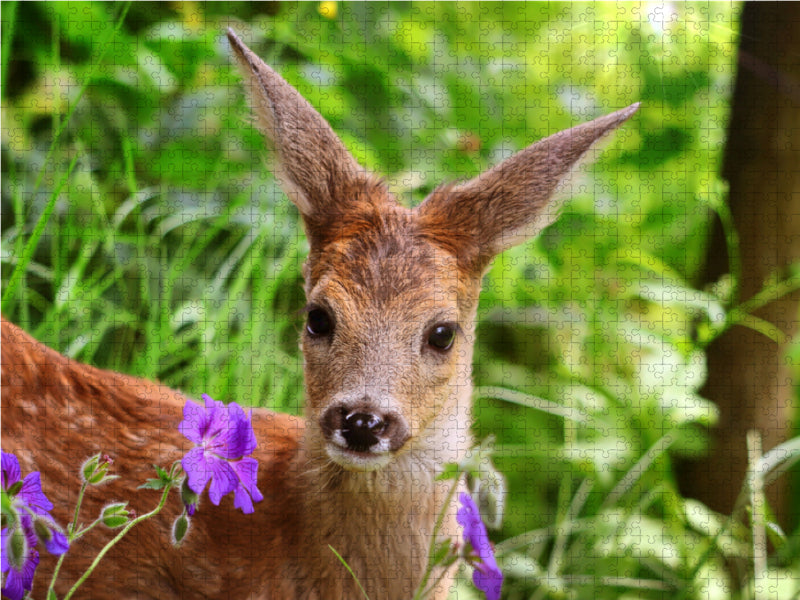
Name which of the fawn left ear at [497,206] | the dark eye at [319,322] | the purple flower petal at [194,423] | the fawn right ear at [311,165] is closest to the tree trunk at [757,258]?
the fawn left ear at [497,206]

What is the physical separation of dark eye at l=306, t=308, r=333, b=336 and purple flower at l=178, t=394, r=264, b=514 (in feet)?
1.41

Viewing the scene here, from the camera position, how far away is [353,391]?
205 centimetres

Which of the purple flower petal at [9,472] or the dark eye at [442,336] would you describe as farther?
the dark eye at [442,336]

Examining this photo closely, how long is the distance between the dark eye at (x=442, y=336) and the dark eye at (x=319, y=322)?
0.25 metres

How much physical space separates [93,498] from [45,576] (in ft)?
0.72

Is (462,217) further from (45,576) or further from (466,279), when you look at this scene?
(45,576)

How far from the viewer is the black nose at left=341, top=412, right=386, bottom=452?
6.43 ft

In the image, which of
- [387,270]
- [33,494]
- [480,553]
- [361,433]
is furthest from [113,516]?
[387,270]

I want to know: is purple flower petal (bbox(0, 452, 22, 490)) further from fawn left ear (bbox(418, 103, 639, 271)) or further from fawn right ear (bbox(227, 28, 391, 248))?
fawn left ear (bbox(418, 103, 639, 271))

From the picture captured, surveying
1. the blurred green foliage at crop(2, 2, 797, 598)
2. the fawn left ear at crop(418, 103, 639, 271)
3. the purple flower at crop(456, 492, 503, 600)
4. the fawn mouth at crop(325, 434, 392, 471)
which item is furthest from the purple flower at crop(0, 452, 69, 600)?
the blurred green foliage at crop(2, 2, 797, 598)

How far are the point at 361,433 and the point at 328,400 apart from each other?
8.6 inches

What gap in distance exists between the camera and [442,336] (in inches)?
90.1

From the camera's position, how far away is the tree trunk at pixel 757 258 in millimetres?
3926

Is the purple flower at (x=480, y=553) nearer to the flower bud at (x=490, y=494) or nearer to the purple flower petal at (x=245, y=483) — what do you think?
the flower bud at (x=490, y=494)
